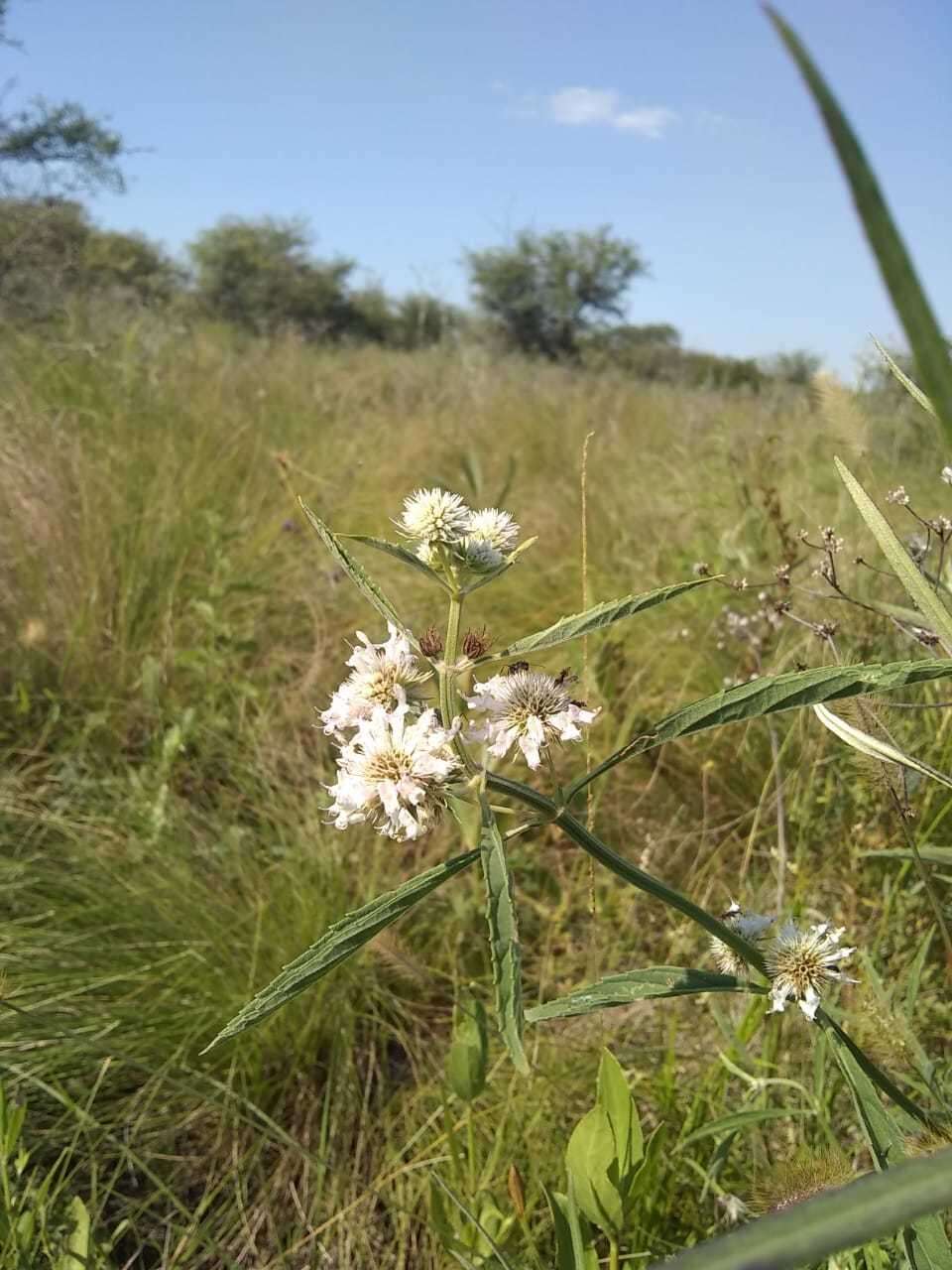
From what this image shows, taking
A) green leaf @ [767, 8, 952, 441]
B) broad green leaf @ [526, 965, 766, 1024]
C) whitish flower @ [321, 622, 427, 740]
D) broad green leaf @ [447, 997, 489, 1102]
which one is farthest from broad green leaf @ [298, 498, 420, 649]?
broad green leaf @ [447, 997, 489, 1102]

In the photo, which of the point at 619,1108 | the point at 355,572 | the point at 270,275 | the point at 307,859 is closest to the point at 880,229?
the point at 355,572

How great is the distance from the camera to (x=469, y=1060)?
3.40 ft

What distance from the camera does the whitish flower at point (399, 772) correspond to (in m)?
0.63

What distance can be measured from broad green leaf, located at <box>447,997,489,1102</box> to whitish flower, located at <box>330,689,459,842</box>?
18.8 inches

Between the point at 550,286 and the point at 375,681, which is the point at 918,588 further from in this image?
the point at 550,286

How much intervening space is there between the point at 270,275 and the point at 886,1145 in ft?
66.8

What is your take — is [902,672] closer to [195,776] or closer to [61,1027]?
[61,1027]

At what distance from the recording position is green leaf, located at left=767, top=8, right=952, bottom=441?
221mm

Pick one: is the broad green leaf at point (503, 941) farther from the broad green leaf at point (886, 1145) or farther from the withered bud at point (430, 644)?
the broad green leaf at point (886, 1145)

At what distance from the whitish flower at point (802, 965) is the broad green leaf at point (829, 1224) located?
1.51 ft

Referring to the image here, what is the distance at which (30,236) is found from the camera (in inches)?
176

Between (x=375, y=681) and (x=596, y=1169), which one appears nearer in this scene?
(x=375, y=681)

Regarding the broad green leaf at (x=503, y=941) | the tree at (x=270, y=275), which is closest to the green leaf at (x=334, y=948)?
the broad green leaf at (x=503, y=941)

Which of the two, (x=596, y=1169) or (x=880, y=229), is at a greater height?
(x=880, y=229)
